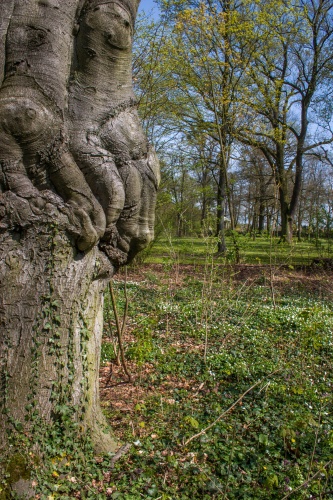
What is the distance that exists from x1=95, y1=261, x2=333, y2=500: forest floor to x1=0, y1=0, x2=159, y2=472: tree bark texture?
57 centimetres

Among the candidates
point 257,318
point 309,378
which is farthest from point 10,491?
point 257,318

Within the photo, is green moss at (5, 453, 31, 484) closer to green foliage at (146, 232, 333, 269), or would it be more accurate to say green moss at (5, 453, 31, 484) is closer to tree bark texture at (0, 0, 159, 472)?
tree bark texture at (0, 0, 159, 472)

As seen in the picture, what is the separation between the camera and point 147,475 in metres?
3.02

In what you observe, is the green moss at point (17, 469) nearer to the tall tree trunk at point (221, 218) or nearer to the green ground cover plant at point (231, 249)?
the green ground cover plant at point (231, 249)

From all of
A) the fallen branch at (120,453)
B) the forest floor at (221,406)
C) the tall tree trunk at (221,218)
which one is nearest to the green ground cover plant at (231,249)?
the tall tree trunk at (221,218)

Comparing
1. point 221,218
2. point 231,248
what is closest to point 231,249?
point 231,248

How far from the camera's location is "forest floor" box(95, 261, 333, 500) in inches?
125

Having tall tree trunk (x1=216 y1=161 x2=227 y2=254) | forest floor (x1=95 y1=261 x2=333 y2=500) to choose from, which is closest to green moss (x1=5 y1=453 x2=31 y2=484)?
forest floor (x1=95 y1=261 x2=333 y2=500)

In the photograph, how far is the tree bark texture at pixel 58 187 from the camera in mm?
2869

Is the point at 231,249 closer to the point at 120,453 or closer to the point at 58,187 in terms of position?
the point at 120,453

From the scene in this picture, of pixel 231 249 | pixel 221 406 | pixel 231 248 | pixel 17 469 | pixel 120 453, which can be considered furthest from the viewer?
pixel 231 248

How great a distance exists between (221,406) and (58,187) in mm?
2694

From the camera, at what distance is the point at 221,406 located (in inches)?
174

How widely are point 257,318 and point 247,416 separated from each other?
3.42 meters
